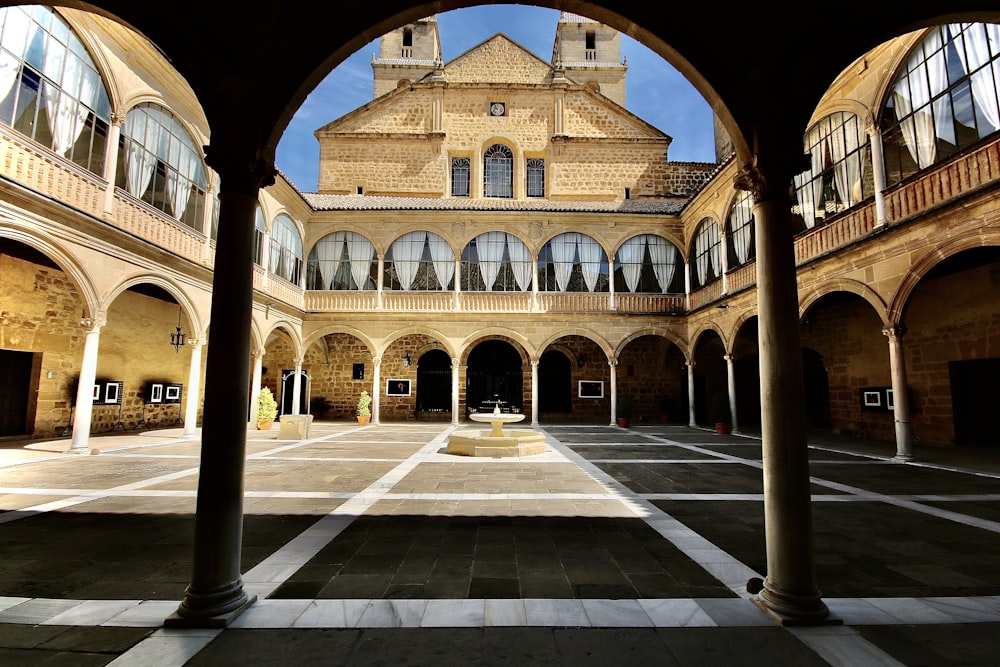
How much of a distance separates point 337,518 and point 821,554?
4.95m

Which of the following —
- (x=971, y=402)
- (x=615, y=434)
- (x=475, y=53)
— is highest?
(x=475, y=53)

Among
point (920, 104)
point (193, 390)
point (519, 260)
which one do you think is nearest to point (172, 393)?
point (193, 390)

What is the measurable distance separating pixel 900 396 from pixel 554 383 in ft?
42.0

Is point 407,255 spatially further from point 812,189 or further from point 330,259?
point 812,189

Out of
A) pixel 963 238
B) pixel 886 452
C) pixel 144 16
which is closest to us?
pixel 144 16

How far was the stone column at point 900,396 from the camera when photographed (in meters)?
10.0

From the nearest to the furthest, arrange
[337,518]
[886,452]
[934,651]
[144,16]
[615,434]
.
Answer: [934,651] < [144,16] < [337,518] < [886,452] < [615,434]

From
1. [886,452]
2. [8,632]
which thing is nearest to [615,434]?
[886,452]

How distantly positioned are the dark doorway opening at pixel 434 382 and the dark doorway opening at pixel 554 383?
4248 millimetres

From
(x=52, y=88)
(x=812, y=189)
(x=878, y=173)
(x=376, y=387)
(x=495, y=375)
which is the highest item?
(x=52, y=88)

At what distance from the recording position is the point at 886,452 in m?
11.1

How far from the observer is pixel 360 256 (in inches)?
768

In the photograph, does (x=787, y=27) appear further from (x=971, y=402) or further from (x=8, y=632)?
(x=971, y=402)

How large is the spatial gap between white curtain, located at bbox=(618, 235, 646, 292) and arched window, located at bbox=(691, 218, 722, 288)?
6.94ft
